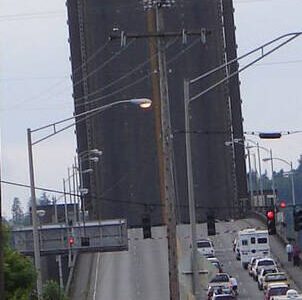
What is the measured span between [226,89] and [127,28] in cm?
565

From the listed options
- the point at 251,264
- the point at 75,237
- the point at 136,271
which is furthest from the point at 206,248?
the point at 75,237

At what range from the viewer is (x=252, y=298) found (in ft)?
168

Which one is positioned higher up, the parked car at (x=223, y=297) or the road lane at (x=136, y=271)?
the road lane at (x=136, y=271)

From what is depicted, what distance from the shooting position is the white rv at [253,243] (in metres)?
61.4

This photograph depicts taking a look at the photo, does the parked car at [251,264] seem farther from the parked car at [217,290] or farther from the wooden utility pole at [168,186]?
the wooden utility pole at [168,186]

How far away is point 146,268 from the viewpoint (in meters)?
61.9

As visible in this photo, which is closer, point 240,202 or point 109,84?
point 109,84

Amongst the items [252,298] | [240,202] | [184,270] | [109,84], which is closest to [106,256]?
[240,202]

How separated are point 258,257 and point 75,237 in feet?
36.6

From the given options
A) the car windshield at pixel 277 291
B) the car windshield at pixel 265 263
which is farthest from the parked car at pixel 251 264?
the car windshield at pixel 277 291

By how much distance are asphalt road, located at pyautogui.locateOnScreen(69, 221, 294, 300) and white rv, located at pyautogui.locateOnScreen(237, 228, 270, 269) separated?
39.5 inches

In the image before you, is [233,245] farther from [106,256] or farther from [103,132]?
[103,132]

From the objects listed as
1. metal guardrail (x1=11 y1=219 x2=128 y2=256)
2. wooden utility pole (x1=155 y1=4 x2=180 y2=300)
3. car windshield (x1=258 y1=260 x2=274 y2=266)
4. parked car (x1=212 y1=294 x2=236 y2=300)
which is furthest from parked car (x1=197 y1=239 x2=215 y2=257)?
wooden utility pole (x1=155 y1=4 x2=180 y2=300)

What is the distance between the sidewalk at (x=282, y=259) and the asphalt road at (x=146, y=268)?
68.0 inches
